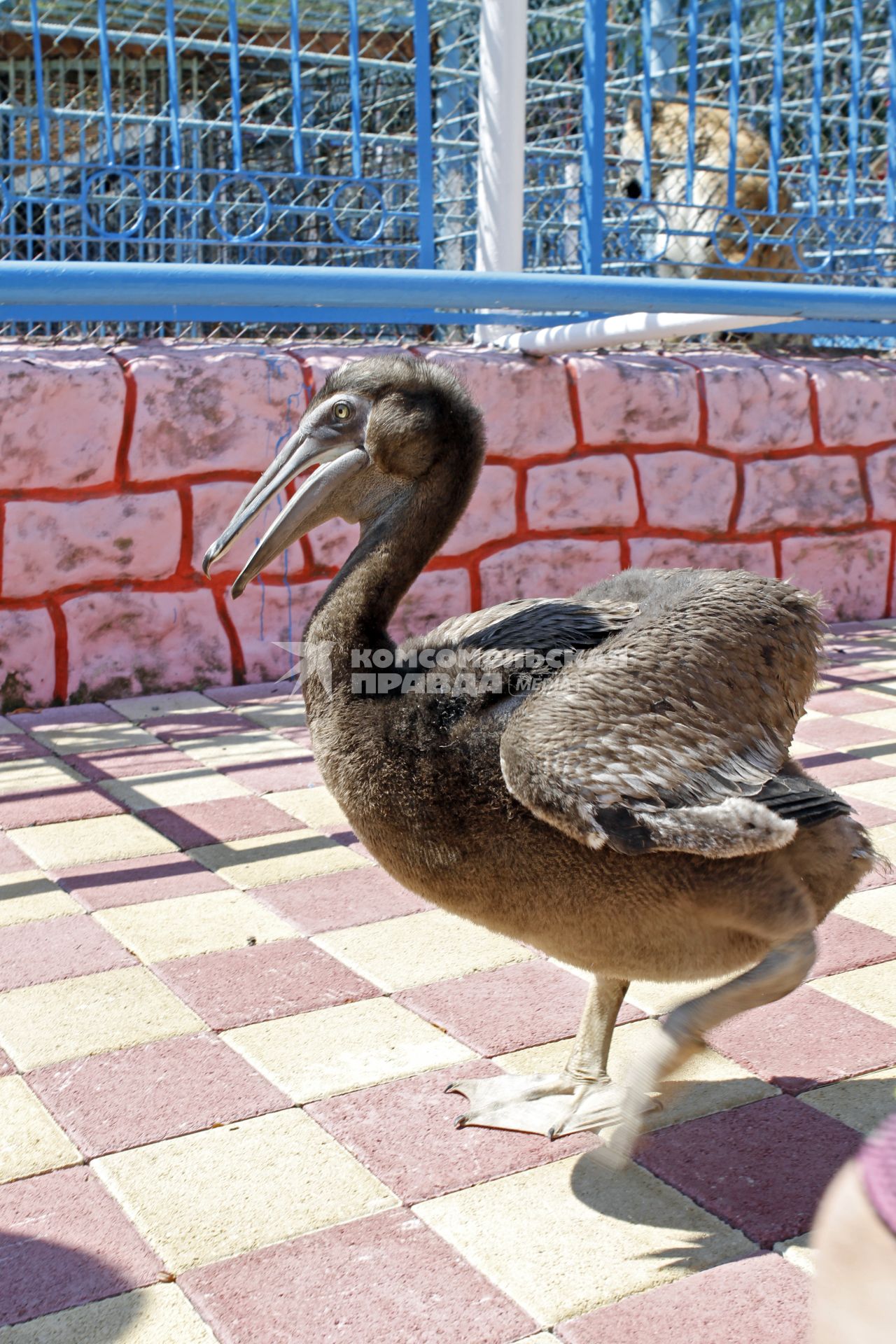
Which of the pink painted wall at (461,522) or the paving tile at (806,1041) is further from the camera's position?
the pink painted wall at (461,522)

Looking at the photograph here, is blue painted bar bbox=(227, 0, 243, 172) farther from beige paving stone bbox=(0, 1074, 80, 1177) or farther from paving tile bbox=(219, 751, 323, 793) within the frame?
beige paving stone bbox=(0, 1074, 80, 1177)

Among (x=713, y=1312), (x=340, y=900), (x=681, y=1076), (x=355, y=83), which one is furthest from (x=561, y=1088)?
(x=355, y=83)

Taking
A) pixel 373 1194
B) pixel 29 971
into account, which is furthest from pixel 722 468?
pixel 373 1194

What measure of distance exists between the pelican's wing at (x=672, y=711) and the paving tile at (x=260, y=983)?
40.0 inches

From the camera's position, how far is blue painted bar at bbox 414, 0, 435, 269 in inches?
216

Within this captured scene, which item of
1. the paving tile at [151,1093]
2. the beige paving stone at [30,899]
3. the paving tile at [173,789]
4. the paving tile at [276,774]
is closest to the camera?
the paving tile at [151,1093]

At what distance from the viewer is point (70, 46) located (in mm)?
7691

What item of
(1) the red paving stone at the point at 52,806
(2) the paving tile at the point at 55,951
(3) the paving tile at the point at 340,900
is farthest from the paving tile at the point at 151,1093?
(1) the red paving stone at the point at 52,806

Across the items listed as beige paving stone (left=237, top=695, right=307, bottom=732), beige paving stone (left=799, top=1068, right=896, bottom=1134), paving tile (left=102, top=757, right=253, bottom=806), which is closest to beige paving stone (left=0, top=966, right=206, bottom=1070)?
paving tile (left=102, top=757, right=253, bottom=806)

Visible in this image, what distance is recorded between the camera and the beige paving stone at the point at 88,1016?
2844 mm

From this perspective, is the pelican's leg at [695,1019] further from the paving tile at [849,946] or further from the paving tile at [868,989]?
the paving tile at [849,946]

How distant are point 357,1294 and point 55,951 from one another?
1436 millimetres

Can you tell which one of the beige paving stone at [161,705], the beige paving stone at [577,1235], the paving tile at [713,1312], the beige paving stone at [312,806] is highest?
the beige paving stone at [161,705]

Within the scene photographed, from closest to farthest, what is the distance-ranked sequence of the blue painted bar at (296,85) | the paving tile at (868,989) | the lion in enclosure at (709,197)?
the paving tile at (868,989) → the blue painted bar at (296,85) → the lion in enclosure at (709,197)
